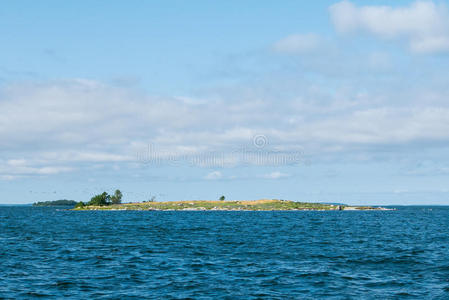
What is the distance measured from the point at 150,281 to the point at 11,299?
35.7 ft

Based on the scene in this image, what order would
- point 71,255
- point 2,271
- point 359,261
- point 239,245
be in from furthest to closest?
point 239,245 → point 71,255 → point 359,261 → point 2,271

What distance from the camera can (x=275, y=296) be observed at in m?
33.1

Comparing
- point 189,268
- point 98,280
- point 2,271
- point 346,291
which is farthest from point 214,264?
point 2,271

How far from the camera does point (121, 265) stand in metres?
46.4

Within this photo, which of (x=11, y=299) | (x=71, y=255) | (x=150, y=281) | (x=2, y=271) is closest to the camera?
(x=11, y=299)

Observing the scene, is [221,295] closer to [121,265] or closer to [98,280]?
[98,280]

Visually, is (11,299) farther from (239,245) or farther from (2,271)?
(239,245)

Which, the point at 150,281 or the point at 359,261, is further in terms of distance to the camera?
the point at 359,261

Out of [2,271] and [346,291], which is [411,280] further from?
[2,271]

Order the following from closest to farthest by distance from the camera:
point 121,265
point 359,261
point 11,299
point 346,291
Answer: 1. point 11,299
2. point 346,291
3. point 121,265
4. point 359,261

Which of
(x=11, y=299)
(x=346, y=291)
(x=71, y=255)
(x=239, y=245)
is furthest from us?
(x=239, y=245)

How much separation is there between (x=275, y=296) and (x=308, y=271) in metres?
10.8

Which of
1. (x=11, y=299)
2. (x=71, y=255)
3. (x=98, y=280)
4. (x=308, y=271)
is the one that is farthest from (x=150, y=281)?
(x=71, y=255)

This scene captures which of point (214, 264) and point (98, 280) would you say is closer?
point (98, 280)
